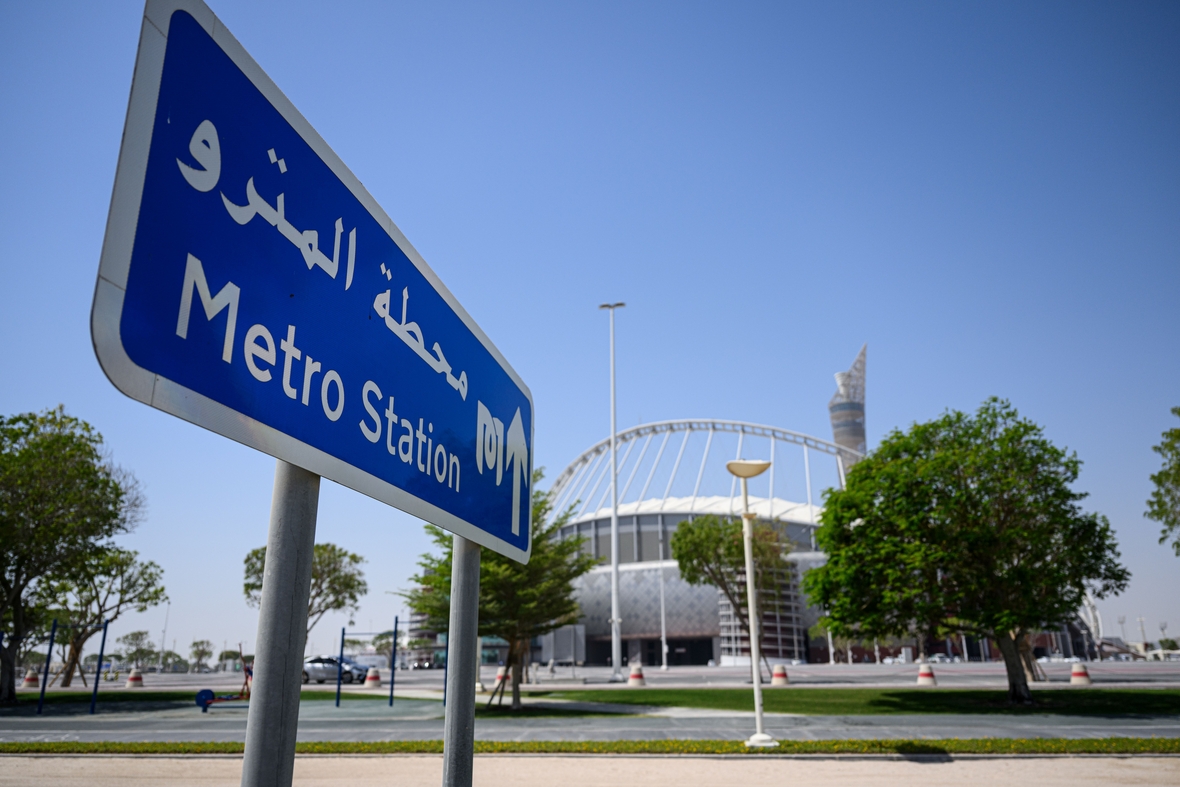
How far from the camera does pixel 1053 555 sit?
22094 mm

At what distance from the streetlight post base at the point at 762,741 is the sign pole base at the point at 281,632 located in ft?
43.1

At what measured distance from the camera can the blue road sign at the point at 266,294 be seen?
1.04 metres

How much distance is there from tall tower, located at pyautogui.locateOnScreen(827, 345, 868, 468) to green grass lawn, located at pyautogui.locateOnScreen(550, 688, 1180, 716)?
153m

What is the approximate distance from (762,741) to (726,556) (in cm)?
2825

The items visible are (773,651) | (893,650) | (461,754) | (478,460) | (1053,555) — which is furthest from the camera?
(893,650)

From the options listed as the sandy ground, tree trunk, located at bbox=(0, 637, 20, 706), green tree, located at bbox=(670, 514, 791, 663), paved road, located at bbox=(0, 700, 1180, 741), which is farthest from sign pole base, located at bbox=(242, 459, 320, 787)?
green tree, located at bbox=(670, 514, 791, 663)

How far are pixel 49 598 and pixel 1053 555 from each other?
36482 mm

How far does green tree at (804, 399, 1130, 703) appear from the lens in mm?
21172

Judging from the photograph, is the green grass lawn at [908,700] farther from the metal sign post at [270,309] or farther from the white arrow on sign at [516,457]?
the metal sign post at [270,309]

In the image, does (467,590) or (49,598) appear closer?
(467,590)

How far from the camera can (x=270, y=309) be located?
53.6 inches

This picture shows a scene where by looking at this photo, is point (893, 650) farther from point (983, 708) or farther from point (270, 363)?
point (270, 363)

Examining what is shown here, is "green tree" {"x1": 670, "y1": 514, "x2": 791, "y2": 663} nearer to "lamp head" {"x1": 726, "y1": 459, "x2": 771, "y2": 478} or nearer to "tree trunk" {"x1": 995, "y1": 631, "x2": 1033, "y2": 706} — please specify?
"tree trunk" {"x1": 995, "y1": 631, "x2": 1033, "y2": 706}

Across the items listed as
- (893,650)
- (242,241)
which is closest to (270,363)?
(242,241)
